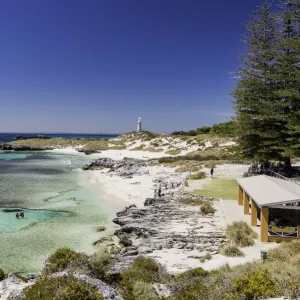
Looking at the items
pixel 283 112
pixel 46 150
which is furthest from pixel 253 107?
pixel 46 150

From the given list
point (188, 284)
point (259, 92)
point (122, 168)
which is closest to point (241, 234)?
point (188, 284)

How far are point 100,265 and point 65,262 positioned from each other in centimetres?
152

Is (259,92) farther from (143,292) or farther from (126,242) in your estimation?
(143,292)

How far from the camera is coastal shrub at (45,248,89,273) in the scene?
9.49m

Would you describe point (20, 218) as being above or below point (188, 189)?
below

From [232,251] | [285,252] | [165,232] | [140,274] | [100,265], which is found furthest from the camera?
[165,232]

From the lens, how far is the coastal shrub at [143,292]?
819 centimetres

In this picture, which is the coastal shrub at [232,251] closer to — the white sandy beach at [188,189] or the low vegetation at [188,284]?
the white sandy beach at [188,189]

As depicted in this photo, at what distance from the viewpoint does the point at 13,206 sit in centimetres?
2477

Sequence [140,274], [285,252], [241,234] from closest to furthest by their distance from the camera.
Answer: [140,274] → [285,252] → [241,234]

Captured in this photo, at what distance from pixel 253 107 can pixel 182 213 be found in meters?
16.0

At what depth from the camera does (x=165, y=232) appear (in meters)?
16.9

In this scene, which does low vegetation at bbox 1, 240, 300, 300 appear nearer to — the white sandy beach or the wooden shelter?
the white sandy beach

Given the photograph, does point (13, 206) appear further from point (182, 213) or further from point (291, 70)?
point (291, 70)
